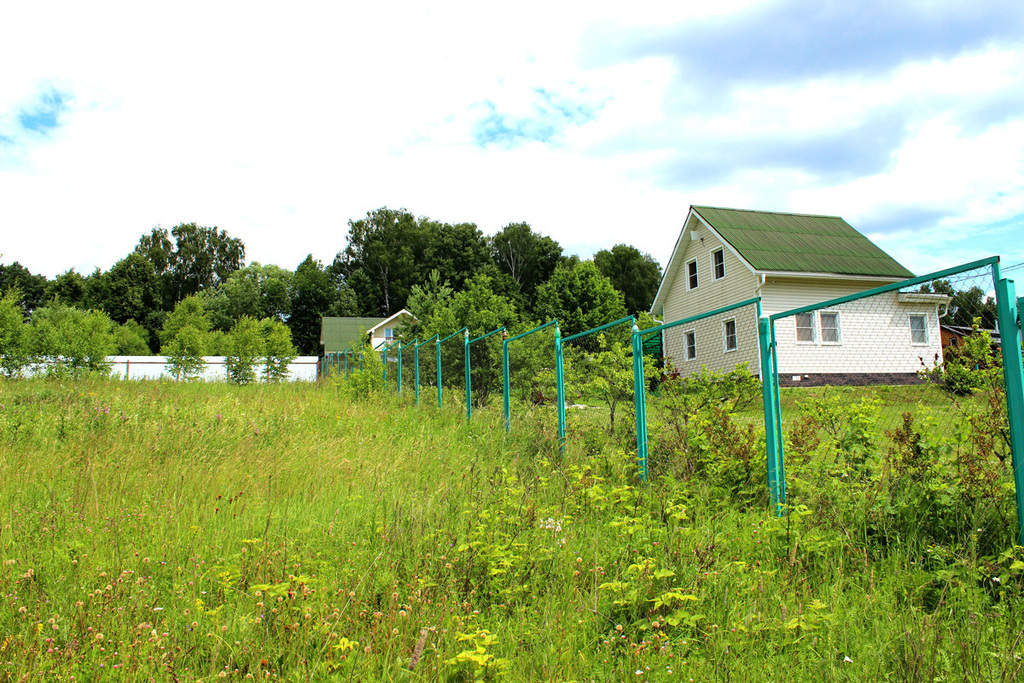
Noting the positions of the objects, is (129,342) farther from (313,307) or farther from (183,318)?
(313,307)

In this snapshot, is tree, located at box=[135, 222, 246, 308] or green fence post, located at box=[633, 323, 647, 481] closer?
green fence post, located at box=[633, 323, 647, 481]

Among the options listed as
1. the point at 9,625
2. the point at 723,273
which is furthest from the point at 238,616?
the point at 723,273

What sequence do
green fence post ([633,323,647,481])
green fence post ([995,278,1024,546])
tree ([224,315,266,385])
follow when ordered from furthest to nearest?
tree ([224,315,266,385]) → green fence post ([633,323,647,481]) → green fence post ([995,278,1024,546])

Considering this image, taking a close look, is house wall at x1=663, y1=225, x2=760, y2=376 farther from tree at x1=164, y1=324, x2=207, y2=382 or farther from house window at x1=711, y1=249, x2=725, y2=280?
tree at x1=164, y1=324, x2=207, y2=382

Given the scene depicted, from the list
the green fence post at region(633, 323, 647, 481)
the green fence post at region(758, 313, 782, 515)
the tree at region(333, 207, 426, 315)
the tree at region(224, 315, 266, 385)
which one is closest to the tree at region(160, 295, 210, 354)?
the tree at region(224, 315, 266, 385)

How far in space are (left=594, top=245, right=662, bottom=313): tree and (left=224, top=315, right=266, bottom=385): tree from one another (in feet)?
105

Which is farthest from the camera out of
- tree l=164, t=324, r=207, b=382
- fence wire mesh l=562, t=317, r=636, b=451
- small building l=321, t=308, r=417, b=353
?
small building l=321, t=308, r=417, b=353

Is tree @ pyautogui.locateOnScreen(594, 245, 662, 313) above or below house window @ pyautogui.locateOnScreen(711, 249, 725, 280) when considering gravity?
above

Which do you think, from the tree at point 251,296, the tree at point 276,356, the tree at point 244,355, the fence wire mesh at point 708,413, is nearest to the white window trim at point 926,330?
the fence wire mesh at point 708,413

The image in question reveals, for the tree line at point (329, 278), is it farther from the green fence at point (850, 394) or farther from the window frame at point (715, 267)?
the green fence at point (850, 394)

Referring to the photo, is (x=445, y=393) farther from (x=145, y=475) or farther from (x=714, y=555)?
(x=714, y=555)


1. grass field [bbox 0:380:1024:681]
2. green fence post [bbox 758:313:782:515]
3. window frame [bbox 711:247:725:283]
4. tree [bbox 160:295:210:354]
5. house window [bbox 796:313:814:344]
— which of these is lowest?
grass field [bbox 0:380:1024:681]

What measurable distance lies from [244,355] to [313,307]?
1048 inches

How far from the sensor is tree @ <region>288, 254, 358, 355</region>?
56.6 m
